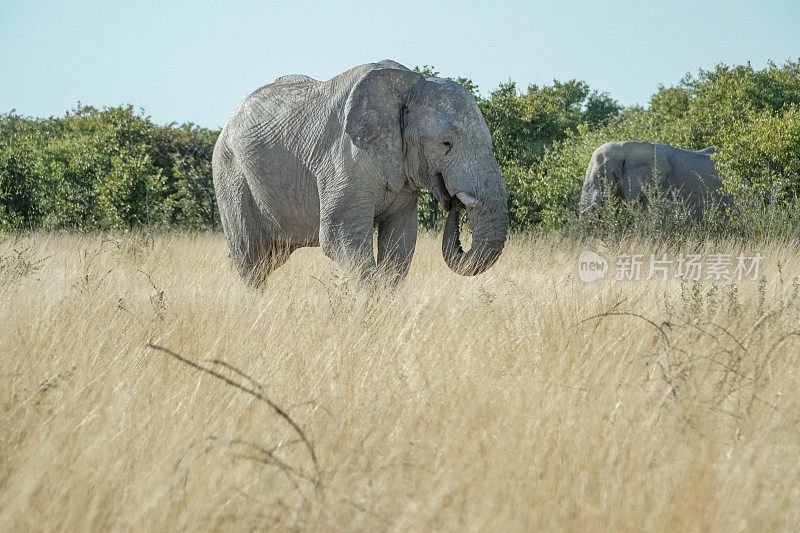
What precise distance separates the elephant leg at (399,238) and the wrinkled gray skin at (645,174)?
22.8ft

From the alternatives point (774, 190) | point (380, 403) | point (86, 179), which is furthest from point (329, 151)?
point (86, 179)

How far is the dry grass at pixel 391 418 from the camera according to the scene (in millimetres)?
2482

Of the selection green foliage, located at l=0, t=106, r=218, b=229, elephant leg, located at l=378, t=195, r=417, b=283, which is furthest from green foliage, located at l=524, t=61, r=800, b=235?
green foliage, located at l=0, t=106, r=218, b=229

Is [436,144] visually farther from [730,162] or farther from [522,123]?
[522,123]

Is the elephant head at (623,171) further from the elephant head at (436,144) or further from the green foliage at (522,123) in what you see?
the elephant head at (436,144)

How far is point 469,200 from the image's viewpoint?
19.2 ft

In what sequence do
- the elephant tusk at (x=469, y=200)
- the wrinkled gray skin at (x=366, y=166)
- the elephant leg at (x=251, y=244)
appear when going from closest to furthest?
the elephant tusk at (x=469, y=200) < the wrinkled gray skin at (x=366, y=166) < the elephant leg at (x=251, y=244)

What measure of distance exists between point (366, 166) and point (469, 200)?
0.87 m

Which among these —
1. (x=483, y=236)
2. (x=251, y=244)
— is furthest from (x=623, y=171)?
(x=483, y=236)

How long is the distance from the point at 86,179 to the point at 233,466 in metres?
15.7

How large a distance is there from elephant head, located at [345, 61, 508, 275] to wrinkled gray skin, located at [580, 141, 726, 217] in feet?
24.4

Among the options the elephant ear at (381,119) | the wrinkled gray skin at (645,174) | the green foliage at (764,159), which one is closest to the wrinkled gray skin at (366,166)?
the elephant ear at (381,119)

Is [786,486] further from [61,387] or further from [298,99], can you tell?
[298,99]

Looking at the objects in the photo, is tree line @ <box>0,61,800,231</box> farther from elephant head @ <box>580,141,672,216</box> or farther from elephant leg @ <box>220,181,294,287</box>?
elephant leg @ <box>220,181,294,287</box>
